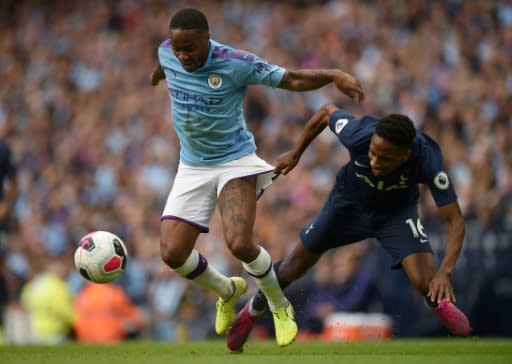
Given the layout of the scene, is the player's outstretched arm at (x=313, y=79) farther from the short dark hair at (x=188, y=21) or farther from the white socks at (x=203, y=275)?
the white socks at (x=203, y=275)

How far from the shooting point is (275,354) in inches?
353

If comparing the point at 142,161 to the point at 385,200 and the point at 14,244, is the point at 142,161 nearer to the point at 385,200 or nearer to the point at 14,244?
the point at 14,244

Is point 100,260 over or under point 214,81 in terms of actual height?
under

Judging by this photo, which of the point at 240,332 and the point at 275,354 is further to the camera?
the point at 240,332

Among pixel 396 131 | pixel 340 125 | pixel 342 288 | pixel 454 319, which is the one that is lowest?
pixel 342 288

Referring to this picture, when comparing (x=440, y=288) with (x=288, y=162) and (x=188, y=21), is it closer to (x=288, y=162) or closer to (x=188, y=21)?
(x=288, y=162)

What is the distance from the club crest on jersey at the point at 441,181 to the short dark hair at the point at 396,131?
325 millimetres

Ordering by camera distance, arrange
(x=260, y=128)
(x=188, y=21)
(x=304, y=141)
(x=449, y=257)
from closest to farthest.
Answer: (x=449, y=257), (x=188, y=21), (x=304, y=141), (x=260, y=128)

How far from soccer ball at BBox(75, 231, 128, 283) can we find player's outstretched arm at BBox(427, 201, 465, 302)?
2461 mm

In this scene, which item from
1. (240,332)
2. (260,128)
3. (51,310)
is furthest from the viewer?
(260,128)

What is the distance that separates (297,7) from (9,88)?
5.58 metres

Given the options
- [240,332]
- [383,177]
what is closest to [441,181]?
[383,177]

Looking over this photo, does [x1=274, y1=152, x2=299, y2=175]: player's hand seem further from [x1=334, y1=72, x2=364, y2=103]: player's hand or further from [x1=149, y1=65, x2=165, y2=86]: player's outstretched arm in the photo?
[x1=149, y1=65, x2=165, y2=86]: player's outstretched arm

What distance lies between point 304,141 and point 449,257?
4.76ft
